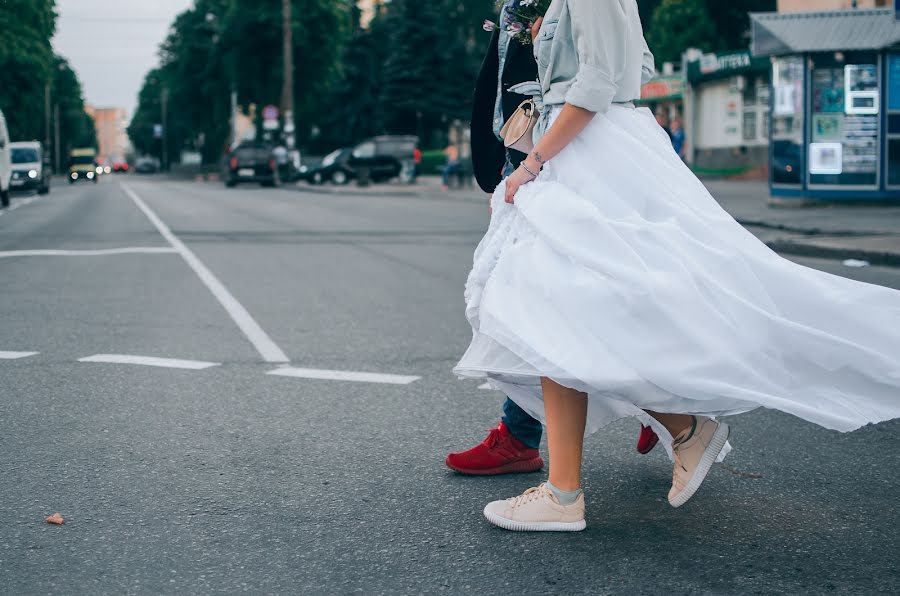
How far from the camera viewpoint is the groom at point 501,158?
11.9 feet

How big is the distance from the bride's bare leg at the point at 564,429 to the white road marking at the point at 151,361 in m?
3.21

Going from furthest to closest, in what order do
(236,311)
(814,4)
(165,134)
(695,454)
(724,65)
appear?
(165,134), (724,65), (814,4), (236,311), (695,454)

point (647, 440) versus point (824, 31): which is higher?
point (824, 31)

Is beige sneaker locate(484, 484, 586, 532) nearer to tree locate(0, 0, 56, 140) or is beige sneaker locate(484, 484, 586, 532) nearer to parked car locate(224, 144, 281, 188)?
parked car locate(224, 144, 281, 188)

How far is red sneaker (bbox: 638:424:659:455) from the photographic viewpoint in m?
3.99

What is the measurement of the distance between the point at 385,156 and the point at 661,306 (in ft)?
136

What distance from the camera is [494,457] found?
13.1 ft

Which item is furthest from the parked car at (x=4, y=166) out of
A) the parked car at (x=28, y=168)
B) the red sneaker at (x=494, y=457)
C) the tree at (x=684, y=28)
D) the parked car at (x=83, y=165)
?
the parked car at (x=83, y=165)

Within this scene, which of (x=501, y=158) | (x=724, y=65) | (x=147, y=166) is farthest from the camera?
(x=147, y=166)

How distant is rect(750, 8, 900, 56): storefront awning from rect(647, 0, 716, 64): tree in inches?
1217

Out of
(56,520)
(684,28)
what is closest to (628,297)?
(56,520)

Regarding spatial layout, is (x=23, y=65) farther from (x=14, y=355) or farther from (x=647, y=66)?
(x=647, y=66)

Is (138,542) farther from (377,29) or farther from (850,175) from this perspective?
(377,29)

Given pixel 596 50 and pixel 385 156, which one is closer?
pixel 596 50
